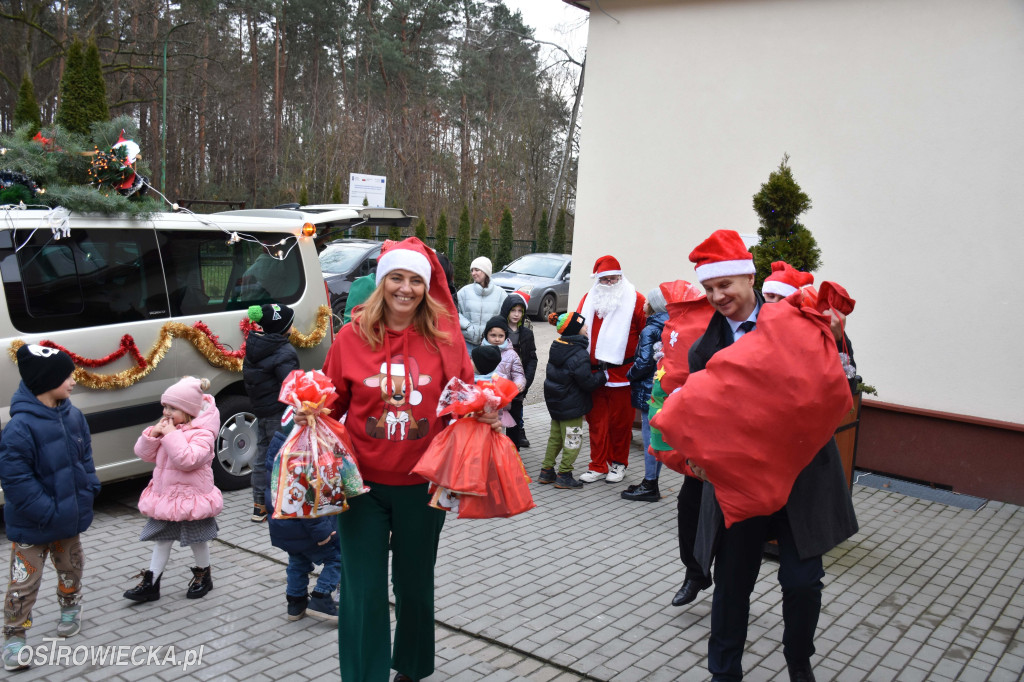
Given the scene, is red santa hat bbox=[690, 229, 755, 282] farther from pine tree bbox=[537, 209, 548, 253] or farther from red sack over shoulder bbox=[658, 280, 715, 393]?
pine tree bbox=[537, 209, 548, 253]

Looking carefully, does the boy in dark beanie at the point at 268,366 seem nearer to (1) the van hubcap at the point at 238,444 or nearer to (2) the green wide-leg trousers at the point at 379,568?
(1) the van hubcap at the point at 238,444

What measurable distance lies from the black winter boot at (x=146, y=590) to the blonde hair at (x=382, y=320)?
7.32 feet

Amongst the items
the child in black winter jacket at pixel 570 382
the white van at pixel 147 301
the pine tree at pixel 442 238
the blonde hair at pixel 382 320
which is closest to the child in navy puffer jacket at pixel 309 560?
the blonde hair at pixel 382 320

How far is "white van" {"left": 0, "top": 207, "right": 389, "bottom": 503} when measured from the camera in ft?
17.6

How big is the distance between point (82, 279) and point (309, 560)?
2689 millimetres

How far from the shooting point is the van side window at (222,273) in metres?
6.17

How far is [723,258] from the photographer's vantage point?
356cm

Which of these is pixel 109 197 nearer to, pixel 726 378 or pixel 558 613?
pixel 558 613

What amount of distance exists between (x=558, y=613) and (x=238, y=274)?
3.78 meters

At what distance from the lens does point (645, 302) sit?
736cm

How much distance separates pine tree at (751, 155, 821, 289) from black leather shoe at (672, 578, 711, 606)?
7.79ft

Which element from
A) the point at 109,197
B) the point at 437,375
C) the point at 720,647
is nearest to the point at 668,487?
the point at 720,647

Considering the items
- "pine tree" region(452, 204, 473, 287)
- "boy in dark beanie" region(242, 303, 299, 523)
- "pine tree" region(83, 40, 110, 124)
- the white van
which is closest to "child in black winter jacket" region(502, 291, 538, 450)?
the white van

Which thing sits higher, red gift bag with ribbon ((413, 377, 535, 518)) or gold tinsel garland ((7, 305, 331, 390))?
red gift bag with ribbon ((413, 377, 535, 518))
